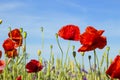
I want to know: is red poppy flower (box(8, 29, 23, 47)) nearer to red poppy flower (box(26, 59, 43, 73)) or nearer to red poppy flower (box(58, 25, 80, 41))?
red poppy flower (box(26, 59, 43, 73))

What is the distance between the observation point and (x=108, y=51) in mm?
2596

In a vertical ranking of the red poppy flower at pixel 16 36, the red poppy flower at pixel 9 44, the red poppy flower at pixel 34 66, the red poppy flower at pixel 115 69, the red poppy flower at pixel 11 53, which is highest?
the red poppy flower at pixel 16 36

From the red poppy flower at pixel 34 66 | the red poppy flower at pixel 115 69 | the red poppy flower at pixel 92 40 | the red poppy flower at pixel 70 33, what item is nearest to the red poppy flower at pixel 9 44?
the red poppy flower at pixel 34 66

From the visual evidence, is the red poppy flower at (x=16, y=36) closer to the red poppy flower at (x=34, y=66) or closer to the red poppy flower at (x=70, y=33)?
the red poppy flower at (x=34, y=66)

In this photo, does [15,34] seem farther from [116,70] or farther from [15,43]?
[116,70]

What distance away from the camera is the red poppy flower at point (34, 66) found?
3337 millimetres

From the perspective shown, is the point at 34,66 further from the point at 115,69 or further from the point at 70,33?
the point at 115,69

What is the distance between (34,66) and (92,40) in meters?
1.16

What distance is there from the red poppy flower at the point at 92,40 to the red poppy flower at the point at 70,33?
1.34 ft

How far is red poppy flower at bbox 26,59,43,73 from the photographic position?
Answer: 3337 millimetres

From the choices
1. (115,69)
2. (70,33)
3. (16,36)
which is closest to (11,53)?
(16,36)

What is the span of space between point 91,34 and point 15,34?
3.31 ft

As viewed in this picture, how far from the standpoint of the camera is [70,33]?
2.91 meters

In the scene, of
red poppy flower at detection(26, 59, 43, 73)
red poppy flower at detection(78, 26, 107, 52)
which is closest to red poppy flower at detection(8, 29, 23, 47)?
red poppy flower at detection(26, 59, 43, 73)
